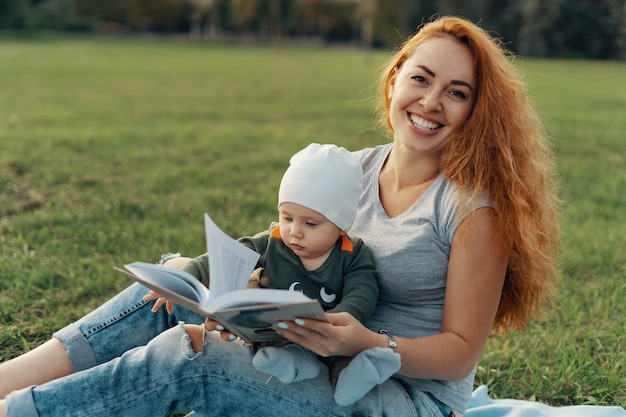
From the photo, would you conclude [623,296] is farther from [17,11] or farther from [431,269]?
[17,11]

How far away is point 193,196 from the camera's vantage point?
19.8 ft

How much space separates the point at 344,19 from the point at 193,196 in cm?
7346

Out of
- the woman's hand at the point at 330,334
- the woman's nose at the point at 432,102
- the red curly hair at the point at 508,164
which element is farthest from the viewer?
the woman's nose at the point at 432,102

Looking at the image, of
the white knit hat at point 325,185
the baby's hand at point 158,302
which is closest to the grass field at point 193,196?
the white knit hat at point 325,185

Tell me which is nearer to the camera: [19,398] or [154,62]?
[19,398]

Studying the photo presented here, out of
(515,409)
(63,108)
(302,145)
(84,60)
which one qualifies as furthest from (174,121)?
(84,60)

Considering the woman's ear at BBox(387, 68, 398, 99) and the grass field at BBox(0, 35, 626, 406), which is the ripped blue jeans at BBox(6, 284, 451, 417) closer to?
the woman's ear at BBox(387, 68, 398, 99)

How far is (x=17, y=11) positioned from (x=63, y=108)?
3693cm

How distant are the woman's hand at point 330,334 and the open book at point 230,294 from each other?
5 centimetres

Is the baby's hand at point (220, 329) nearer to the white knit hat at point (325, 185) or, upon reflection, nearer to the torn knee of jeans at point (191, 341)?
the torn knee of jeans at point (191, 341)

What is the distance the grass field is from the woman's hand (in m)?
1.27

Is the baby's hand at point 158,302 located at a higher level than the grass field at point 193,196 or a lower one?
higher

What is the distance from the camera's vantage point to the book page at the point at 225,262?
1.86m

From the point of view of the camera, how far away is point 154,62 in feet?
80.9
